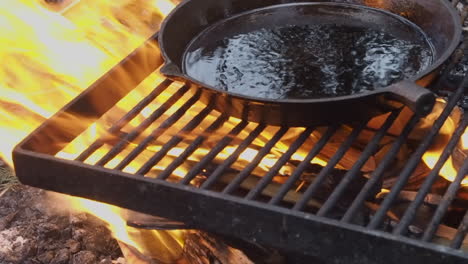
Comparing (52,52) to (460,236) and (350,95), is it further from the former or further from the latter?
(460,236)

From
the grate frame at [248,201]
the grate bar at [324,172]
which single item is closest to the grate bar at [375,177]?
the grate frame at [248,201]

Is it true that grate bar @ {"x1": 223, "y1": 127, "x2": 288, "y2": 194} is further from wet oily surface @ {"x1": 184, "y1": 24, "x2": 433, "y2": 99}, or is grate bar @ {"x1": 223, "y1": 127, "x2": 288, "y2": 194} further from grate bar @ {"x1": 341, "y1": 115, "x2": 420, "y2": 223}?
grate bar @ {"x1": 341, "y1": 115, "x2": 420, "y2": 223}

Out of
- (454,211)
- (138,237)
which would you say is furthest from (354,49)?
(138,237)

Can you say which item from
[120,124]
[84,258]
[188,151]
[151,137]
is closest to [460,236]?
[188,151]

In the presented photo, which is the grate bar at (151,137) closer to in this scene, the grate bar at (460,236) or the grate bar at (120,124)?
the grate bar at (120,124)

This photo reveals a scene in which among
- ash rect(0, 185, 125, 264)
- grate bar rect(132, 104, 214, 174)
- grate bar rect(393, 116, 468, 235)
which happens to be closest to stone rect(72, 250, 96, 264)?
ash rect(0, 185, 125, 264)

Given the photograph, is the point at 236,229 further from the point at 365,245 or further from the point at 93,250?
the point at 93,250
